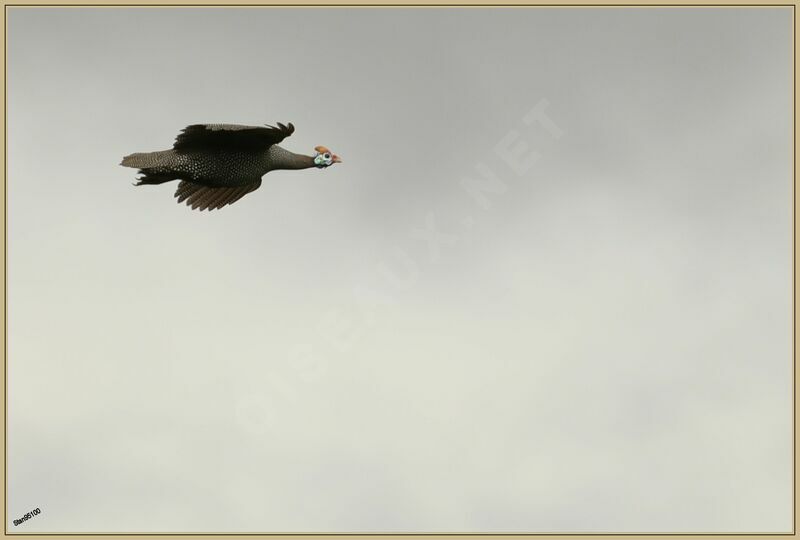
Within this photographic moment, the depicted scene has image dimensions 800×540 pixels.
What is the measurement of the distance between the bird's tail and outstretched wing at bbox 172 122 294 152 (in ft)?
1.58

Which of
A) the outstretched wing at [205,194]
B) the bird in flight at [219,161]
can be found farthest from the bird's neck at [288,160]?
the outstretched wing at [205,194]

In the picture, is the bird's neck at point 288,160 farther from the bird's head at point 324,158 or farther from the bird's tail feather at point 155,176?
the bird's tail feather at point 155,176

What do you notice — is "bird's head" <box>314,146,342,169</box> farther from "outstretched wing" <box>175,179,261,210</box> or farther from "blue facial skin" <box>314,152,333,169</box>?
"outstretched wing" <box>175,179,261,210</box>

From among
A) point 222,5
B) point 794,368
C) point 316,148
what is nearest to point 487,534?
point 794,368

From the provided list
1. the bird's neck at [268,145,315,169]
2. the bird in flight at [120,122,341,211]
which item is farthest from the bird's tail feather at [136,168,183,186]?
the bird's neck at [268,145,315,169]

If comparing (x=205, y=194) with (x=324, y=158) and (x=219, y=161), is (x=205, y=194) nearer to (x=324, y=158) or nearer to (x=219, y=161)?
(x=219, y=161)

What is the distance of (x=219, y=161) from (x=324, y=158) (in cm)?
304

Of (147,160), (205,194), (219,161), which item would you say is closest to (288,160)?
(219,161)

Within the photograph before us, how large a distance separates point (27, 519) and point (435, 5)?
25534 millimetres

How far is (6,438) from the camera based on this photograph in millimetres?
30312

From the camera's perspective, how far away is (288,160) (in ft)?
81.8

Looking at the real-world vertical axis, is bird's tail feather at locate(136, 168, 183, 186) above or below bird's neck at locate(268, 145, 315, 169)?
below

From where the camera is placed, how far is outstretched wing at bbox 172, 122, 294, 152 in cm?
2292

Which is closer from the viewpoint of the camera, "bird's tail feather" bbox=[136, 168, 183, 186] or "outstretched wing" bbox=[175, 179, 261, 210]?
"bird's tail feather" bbox=[136, 168, 183, 186]
